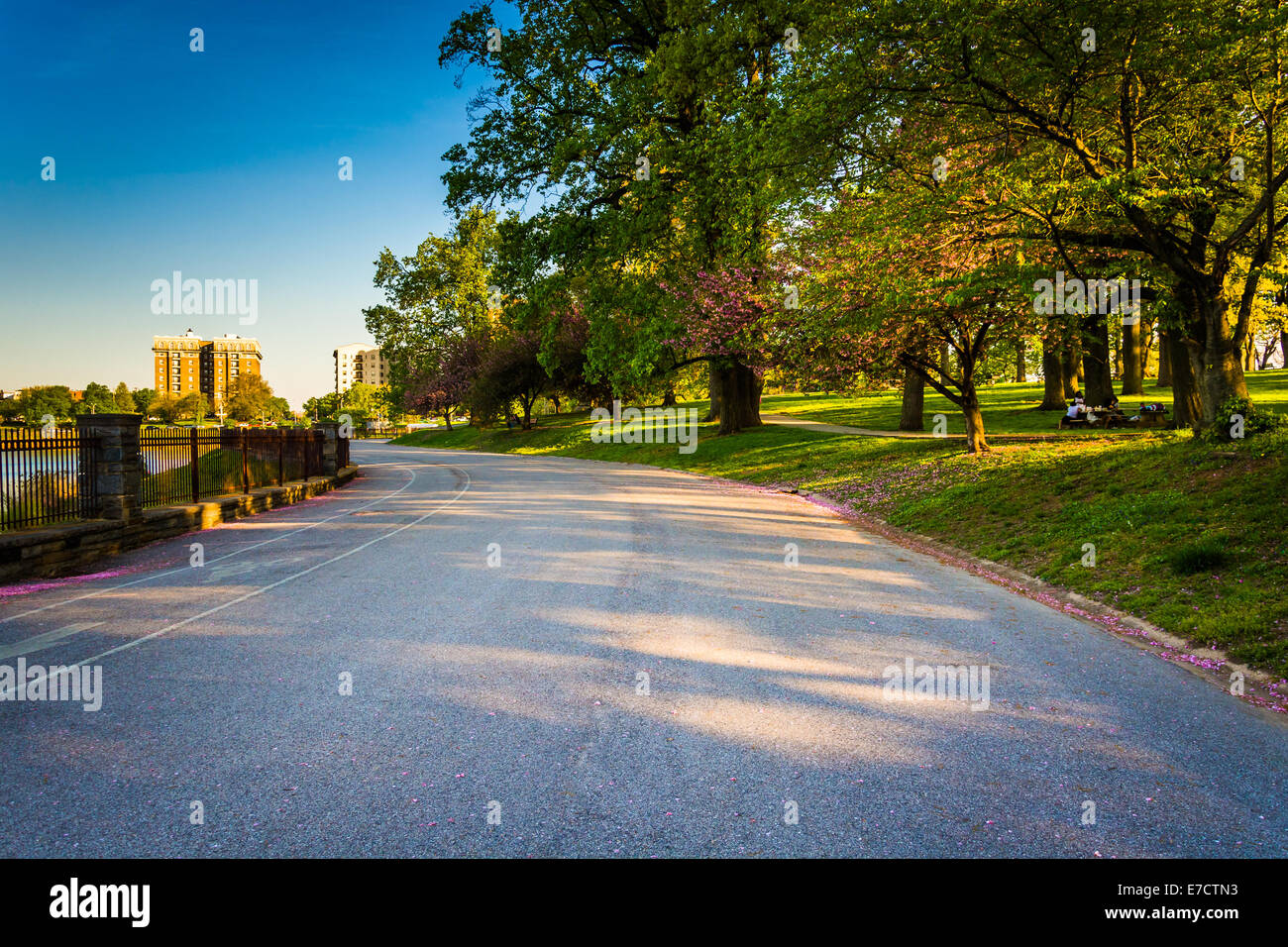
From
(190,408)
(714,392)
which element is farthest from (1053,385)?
(190,408)

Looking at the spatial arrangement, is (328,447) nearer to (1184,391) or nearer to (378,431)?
(1184,391)

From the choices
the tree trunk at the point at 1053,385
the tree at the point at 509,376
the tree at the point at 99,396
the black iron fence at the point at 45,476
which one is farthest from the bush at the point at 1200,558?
the tree at the point at 99,396

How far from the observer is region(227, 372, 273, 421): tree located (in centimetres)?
10831

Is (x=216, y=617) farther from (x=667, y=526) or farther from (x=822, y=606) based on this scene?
(x=667, y=526)

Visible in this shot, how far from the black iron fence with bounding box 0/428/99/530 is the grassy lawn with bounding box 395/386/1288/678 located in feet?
46.0

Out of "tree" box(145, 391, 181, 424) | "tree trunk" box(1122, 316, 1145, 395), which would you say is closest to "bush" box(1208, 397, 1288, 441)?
"tree trunk" box(1122, 316, 1145, 395)

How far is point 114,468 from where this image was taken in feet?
37.4

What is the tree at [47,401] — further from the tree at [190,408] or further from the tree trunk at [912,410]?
the tree trunk at [912,410]

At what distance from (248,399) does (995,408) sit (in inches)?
4649

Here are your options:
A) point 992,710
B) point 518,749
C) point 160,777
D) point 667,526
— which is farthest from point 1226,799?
point 667,526

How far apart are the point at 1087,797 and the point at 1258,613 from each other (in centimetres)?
406

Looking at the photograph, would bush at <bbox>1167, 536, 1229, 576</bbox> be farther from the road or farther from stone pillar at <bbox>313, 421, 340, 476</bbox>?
stone pillar at <bbox>313, 421, 340, 476</bbox>

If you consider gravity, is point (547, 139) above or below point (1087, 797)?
above

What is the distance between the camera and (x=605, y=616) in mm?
6852
